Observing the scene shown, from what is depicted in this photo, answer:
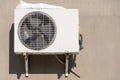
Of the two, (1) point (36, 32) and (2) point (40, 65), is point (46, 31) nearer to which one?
(1) point (36, 32)

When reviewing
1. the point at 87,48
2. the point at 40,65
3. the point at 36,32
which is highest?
the point at 36,32

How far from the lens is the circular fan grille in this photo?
436cm

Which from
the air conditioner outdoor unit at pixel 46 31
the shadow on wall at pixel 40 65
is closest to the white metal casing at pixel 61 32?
the air conditioner outdoor unit at pixel 46 31

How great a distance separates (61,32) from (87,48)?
36cm

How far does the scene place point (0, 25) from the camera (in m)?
4.59

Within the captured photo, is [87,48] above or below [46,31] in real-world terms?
below

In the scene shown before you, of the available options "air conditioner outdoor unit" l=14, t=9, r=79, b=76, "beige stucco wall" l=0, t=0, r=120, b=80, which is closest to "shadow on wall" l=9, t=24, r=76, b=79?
"beige stucco wall" l=0, t=0, r=120, b=80

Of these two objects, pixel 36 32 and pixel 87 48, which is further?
pixel 87 48

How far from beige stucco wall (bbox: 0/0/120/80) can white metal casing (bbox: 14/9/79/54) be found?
0.23m

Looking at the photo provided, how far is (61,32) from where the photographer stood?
14.3 feet

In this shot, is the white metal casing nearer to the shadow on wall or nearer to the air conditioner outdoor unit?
the air conditioner outdoor unit

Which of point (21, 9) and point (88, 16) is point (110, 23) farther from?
point (21, 9)

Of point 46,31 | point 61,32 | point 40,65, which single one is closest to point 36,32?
point 46,31

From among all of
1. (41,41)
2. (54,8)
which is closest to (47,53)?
(41,41)
